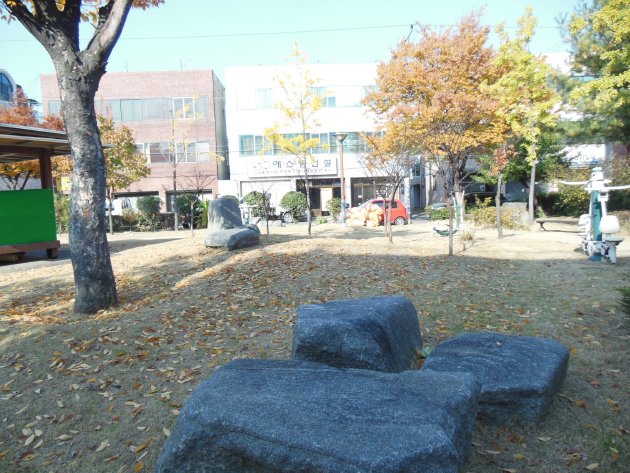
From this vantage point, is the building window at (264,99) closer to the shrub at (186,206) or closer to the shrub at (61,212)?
the shrub at (186,206)

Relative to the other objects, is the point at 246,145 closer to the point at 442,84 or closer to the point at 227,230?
the point at 442,84

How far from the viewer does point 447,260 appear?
8.84 metres

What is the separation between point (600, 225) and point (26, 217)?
12.5m

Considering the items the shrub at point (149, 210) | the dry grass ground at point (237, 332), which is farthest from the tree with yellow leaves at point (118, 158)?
the dry grass ground at point (237, 332)

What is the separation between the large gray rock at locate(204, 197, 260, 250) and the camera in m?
9.73

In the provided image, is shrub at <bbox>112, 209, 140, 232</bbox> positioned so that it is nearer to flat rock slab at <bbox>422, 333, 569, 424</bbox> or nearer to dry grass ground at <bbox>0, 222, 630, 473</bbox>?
dry grass ground at <bbox>0, 222, 630, 473</bbox>

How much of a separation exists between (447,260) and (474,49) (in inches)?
526

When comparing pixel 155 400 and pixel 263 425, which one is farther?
pixel 155 400

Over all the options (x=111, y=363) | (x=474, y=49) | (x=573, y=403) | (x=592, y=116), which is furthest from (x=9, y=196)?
(x=592, y=116)

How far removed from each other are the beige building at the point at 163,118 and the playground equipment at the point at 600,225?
26.1 m

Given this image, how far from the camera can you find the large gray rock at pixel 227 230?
973 cm

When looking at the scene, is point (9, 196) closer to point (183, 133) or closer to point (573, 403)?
point (573, 403)

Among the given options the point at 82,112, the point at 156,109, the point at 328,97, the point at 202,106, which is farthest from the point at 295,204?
the point at 82,112

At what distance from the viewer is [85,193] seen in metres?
5.71
